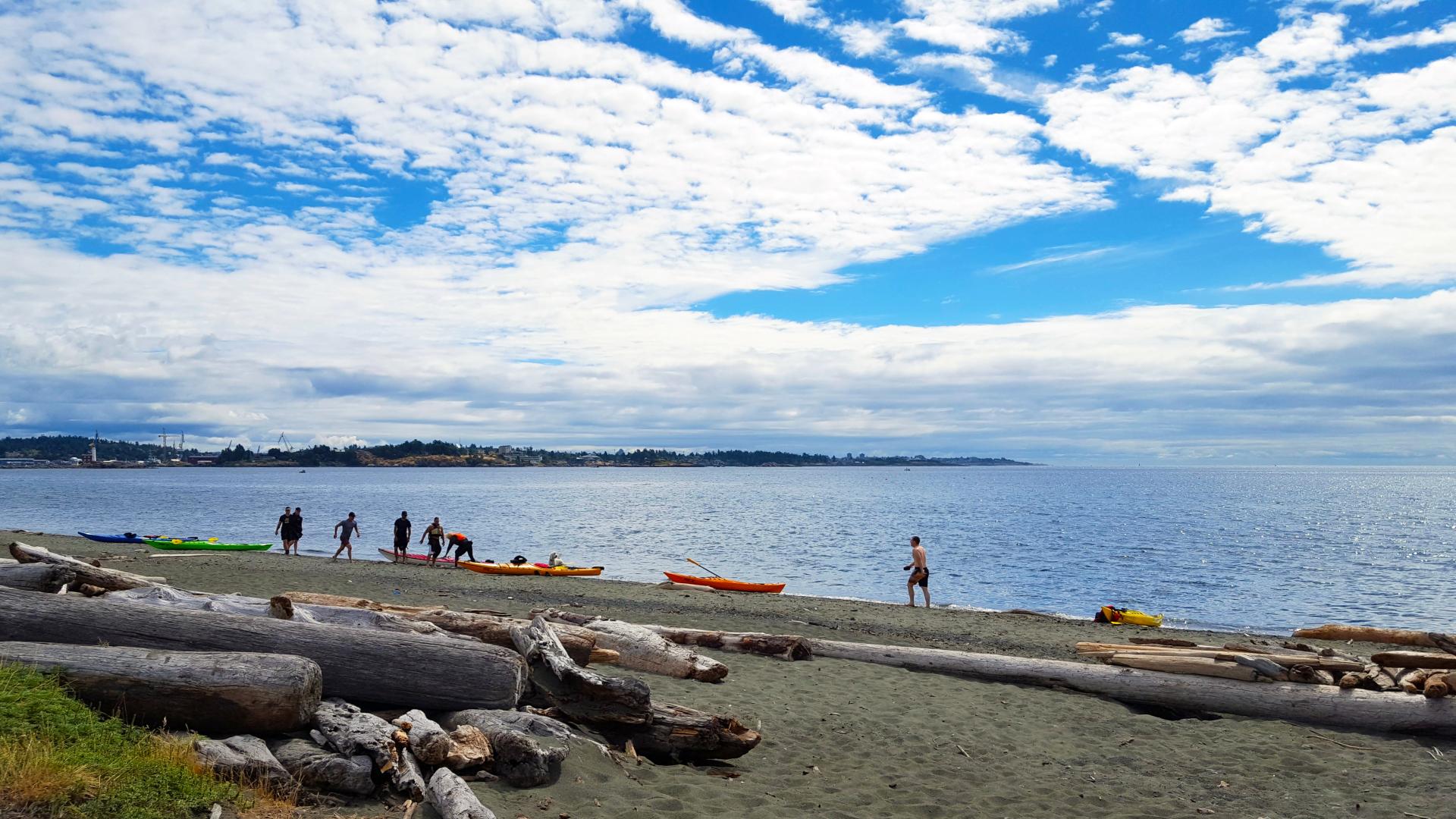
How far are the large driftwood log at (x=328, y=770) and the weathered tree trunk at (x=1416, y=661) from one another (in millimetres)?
11808

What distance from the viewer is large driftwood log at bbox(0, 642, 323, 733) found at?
20.4 feet

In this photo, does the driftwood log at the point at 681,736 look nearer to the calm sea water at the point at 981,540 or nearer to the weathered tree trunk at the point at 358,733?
the weathered tree trunk at the point at 358,733

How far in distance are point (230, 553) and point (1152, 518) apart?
65914mm

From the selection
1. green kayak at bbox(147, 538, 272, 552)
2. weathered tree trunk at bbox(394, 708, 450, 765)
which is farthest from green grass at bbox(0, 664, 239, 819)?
green kayak at bbox(147, 538, 272, 552)

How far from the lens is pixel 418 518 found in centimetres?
7206

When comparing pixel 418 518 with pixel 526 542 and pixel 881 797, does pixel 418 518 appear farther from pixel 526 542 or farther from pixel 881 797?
pixel 881 797

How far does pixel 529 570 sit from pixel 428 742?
A: 873 inches

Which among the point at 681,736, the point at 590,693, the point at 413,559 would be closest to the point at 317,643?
the point at 590,693

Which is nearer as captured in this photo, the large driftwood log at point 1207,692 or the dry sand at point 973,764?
the dry sand at point 973,764

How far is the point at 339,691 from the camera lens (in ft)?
23.7

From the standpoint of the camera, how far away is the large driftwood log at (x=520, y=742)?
6.74 metres

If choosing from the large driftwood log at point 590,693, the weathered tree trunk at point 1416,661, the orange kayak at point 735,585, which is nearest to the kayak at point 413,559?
the orange kayak at point 735,585

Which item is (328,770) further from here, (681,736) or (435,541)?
(435,541)

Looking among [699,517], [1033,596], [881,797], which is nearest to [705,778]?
[881,797]
